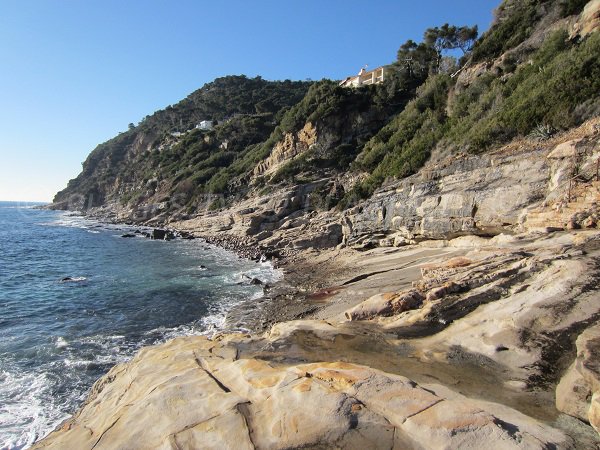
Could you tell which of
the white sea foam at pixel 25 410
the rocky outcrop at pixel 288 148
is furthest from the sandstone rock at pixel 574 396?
the rocky outcrop at pixel 288 148

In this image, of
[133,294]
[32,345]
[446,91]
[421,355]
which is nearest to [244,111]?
[446,91]

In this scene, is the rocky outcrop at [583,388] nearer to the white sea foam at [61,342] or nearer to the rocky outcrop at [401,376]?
the rocky outcrop at [401,376]

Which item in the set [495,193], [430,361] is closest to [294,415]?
[430,361]

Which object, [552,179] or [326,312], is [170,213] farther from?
[552,179]

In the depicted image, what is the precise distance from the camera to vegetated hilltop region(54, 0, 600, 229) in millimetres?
23234

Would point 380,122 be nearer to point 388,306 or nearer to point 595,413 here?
point 388,306

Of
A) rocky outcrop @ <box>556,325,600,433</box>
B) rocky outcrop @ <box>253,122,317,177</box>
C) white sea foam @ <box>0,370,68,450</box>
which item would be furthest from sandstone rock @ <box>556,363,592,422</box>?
rocky outcrop @ <box>253,122,317,177</box>

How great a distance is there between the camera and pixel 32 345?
16906mm

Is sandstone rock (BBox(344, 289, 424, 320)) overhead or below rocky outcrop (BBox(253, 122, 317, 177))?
below

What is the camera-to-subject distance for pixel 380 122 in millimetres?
56969

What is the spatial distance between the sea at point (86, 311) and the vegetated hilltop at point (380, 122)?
1768 centimetres

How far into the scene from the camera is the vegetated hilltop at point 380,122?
2323 centimetres

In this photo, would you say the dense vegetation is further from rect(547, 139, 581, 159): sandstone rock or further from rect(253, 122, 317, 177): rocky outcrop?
rect(253, 122, 317, 177): rocky outcrop

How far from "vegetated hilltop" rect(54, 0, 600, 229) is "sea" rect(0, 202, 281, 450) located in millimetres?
17683
